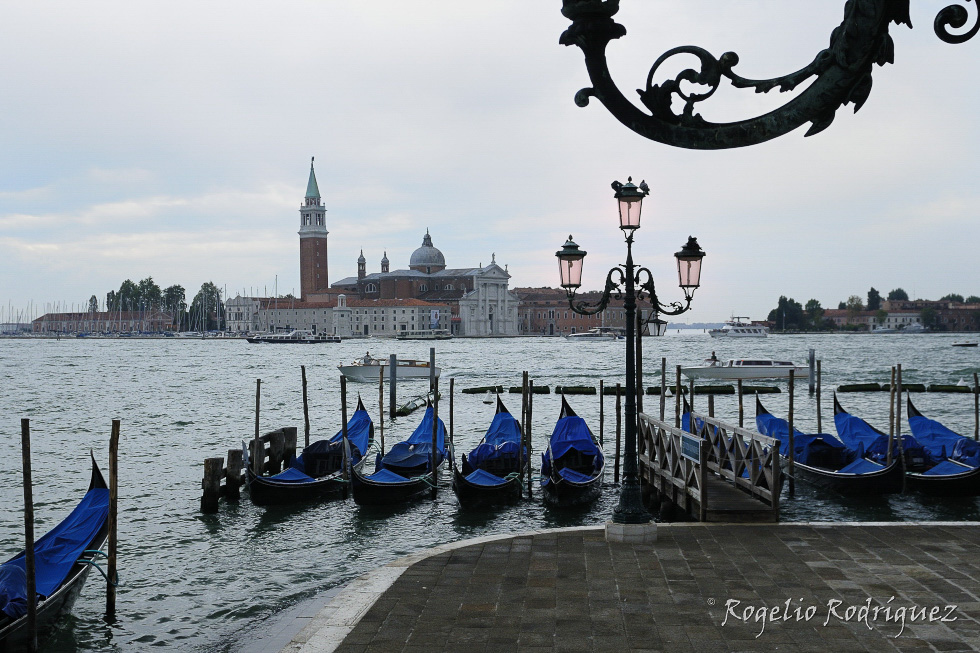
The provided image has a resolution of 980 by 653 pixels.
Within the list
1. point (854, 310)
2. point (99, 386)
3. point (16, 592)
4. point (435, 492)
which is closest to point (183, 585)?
point (16, 592)

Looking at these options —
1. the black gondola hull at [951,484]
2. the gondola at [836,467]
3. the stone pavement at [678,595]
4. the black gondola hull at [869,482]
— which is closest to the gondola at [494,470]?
the gondola at [836,467]

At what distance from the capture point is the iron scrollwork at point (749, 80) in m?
1.57

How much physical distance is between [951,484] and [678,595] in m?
6.99

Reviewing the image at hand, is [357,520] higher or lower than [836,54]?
lower

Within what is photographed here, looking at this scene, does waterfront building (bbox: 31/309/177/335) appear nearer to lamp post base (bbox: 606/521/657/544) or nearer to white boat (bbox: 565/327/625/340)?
white boat (bbox: 565/327/625/340)

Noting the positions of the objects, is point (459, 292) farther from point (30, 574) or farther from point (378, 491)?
point (30, 574)

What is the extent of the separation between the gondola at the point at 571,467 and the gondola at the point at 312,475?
2.63 m

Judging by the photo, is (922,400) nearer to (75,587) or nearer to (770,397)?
(770,397)

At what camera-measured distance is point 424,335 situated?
90.3 metres

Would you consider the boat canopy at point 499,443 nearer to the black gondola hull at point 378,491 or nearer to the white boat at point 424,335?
the black gondola hull at point 378,491

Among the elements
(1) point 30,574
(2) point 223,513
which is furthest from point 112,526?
(2) point 223,513

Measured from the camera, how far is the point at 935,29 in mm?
1574

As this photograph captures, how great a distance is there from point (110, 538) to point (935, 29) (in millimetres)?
6164

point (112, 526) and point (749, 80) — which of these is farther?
point (112, 526)
